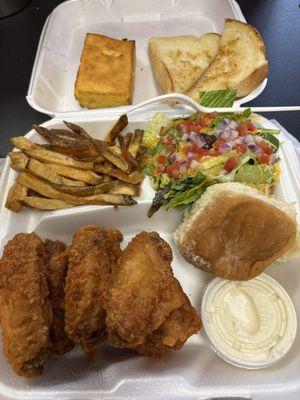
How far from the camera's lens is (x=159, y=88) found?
2.99 meters

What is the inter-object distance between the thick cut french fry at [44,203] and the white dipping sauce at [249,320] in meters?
1.02

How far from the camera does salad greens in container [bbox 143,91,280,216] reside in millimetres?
2086

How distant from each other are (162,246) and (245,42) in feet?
6.54

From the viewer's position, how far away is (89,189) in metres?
2.09

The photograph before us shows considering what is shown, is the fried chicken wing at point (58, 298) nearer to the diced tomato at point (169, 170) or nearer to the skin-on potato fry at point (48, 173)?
the skin-on potato fry at point (48, 173)

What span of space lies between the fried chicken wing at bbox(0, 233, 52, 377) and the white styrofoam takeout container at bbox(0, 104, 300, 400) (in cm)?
18

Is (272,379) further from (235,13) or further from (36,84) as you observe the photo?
(235,13)

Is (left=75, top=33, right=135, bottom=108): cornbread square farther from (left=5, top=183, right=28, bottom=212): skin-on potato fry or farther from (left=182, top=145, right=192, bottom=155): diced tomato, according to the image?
(left=5, top=183, right=28, bottom=212): skin-on potato fry

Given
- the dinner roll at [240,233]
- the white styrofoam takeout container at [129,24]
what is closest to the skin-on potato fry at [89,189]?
the dinner roll at [240,233]

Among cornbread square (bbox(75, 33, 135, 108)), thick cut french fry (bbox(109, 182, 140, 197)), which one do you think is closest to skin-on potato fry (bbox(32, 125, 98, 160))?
thick cut french fry (bbox(109, 182, 140, 197))

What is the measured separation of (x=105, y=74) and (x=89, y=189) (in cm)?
116

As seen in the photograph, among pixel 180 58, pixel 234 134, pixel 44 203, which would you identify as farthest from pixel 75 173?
pixel 180 58

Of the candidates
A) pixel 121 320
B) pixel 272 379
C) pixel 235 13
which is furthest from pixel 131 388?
pixel 235 13

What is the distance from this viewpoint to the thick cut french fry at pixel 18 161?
6.73ft
